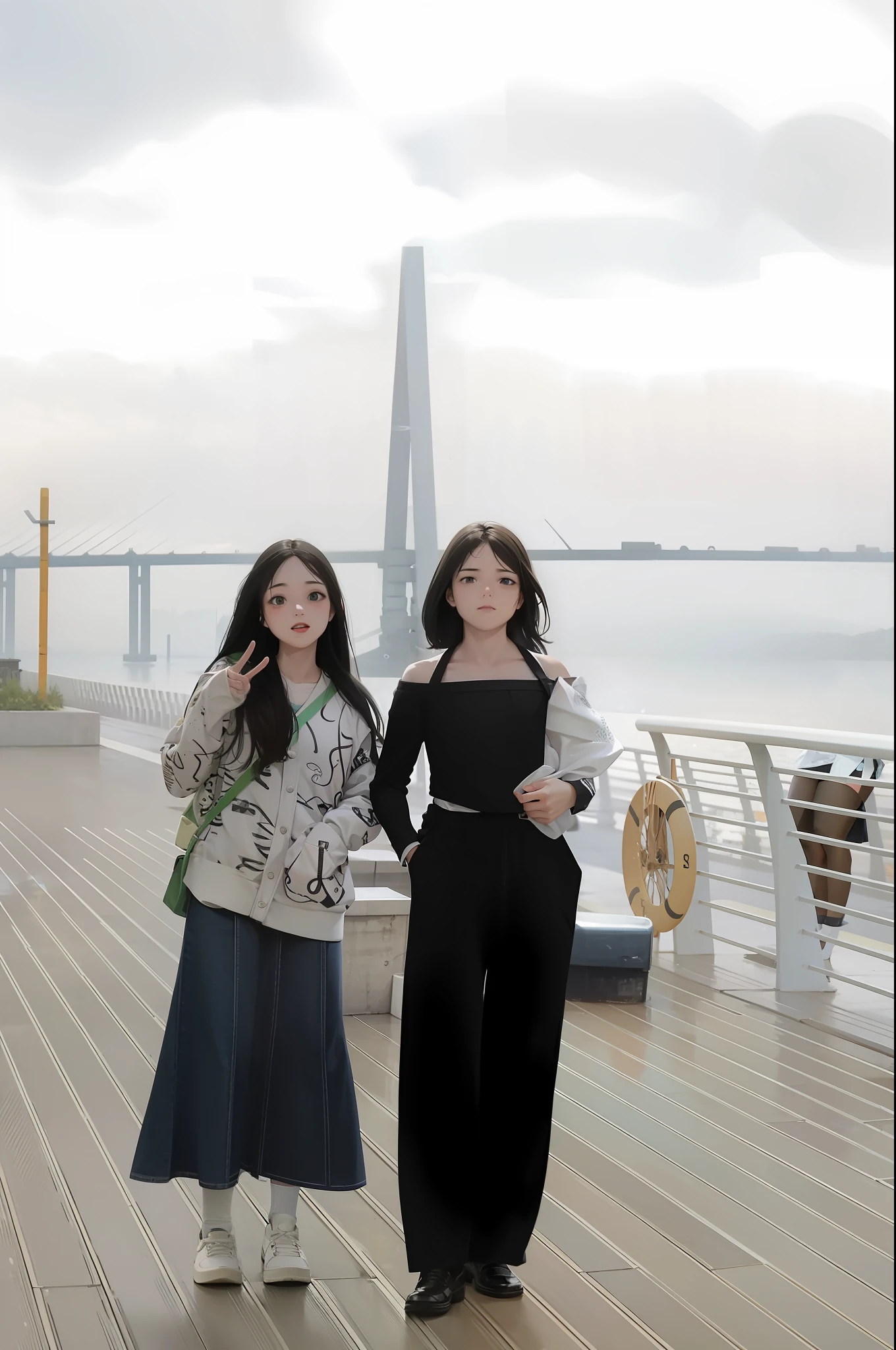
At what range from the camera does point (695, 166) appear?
14.7 m

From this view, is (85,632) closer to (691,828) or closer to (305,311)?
(691,828)

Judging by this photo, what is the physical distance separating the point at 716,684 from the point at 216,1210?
2808 centimetres

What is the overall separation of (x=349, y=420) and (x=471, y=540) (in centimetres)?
1020

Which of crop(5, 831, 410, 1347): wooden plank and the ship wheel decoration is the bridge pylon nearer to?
the ship wheel decoration

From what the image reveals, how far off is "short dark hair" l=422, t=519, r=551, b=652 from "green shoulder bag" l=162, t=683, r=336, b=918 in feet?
0.58

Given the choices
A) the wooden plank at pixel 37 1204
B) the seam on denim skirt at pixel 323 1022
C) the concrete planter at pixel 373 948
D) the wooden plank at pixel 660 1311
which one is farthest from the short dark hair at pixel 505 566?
the concrete planter at pixel 373 948

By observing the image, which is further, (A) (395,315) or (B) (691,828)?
(A) (395,315)

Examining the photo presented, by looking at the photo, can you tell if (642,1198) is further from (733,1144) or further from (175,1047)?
(175,1047)

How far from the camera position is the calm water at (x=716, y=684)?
2465mm

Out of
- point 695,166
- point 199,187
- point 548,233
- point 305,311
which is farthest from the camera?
point 548,233

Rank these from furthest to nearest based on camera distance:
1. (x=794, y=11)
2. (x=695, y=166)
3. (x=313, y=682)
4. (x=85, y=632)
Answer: (x=695, y=166) → (x=85, y=632) → (x=794, y=11) → (x=313, y=682)

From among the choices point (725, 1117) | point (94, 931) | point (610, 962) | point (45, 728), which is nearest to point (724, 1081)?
point (725, 1117)

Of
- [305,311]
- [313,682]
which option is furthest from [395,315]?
[313,682]

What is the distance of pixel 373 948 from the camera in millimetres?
2891
